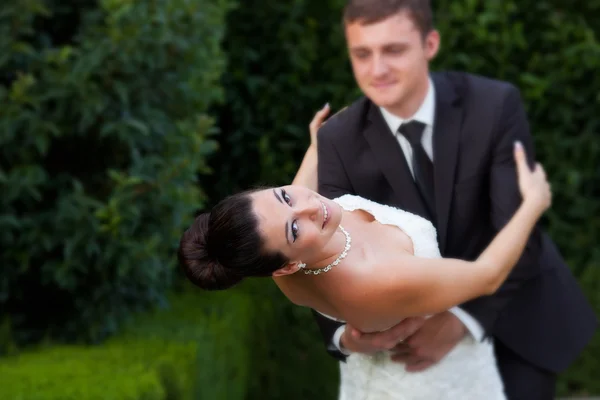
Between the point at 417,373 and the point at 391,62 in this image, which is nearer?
the point at 417,373

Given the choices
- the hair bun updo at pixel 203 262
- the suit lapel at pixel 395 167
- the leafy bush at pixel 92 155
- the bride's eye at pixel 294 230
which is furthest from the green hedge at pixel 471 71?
the bride's eye at pixel 294 230

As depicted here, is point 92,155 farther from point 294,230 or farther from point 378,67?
point 294,230

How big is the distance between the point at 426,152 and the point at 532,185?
1.33 ft

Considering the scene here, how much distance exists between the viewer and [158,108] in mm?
4559

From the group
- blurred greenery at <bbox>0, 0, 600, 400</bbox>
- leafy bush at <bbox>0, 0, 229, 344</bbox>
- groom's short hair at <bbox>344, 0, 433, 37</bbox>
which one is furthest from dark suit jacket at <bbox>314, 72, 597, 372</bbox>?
leafy bush at <bbox>0, 0, 229, 344</bbox>

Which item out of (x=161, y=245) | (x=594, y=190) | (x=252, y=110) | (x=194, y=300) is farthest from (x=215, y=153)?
(x=594, y=190)

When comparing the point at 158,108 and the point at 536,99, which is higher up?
the point at 158,108

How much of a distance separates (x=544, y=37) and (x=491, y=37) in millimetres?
366

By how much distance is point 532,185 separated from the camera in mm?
3221

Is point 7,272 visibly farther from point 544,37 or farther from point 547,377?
point 544,37

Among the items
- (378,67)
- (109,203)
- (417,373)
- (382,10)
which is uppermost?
(382,10)

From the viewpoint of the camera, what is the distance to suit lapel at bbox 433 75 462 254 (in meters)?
3.36

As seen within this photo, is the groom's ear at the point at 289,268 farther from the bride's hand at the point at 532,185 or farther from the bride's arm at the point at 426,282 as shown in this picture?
the bride's hand at the point at 532,185

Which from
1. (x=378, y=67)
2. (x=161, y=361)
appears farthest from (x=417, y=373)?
(x=161, y=361)
